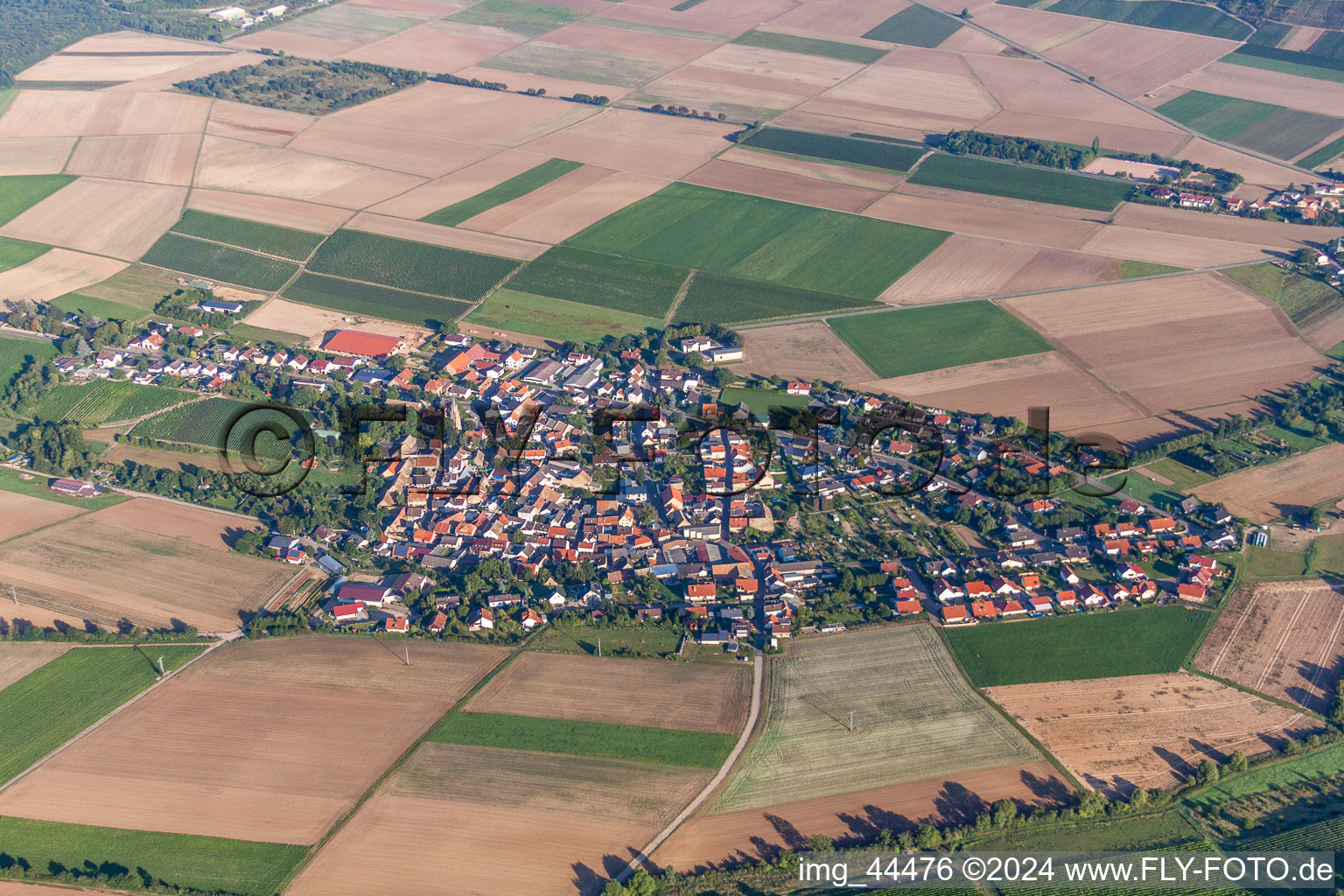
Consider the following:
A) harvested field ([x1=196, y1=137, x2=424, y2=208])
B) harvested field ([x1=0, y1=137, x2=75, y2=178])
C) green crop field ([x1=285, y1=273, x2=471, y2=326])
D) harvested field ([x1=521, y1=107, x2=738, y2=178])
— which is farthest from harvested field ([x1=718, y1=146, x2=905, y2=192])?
harvested field ([x1=0, y1=137, x2=75, y2=178])

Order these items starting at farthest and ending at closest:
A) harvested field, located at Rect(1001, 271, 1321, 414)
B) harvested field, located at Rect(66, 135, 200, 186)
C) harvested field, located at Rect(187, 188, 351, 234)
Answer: harvested field, located at Rect(66, 135, 200, 186) < harvested field, located at Rect(187, 188, 351, 234) < harvested field, located at Rect(1001, 271, 1321, 414)

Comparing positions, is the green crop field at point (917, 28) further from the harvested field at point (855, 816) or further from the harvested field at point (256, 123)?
the harvested field at point (855, 816)

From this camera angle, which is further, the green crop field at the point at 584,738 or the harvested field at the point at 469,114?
the harvested field at the point at 469,114

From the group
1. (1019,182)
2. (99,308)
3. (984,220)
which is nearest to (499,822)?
(99,308)

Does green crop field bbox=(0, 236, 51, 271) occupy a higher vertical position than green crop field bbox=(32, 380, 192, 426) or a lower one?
higher

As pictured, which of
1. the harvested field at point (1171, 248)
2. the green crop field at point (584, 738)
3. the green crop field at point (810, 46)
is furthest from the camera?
the green crop field at point (810, 46)

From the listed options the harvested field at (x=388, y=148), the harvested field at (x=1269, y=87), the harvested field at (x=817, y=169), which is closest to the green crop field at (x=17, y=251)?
the harvested field at (x=388, y=148)

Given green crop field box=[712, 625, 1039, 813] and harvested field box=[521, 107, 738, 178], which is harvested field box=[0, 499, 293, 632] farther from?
harvested field box=[521, 107, 738, 178]

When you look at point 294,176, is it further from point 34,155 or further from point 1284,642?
point 1284,642
